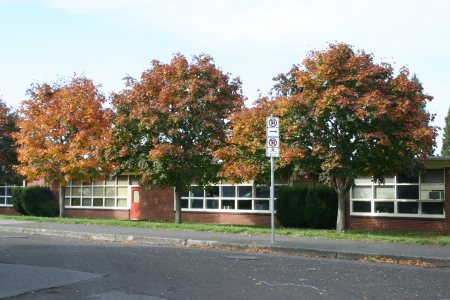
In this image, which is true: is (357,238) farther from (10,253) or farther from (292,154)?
(10,253)

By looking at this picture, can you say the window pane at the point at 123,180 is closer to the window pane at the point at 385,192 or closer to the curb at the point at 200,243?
the curb at the point at 200,243

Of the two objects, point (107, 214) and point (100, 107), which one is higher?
point (100, 107)

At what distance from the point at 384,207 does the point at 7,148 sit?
25840 mm

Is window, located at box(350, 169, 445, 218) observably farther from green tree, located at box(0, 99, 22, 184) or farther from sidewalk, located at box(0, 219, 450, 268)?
green tree, located at box(0, 99, 22, 184)

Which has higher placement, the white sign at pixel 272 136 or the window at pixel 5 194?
the white sign at pixel 272 136

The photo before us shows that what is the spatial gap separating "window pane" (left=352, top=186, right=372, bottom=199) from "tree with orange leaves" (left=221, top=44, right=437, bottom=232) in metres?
5.25

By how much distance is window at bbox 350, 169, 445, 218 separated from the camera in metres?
22.6

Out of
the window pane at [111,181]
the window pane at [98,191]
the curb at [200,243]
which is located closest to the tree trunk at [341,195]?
the curb at [200,243]

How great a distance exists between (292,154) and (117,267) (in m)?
9.46

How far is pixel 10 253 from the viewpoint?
39.2ft

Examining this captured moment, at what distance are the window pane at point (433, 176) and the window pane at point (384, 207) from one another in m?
1.89

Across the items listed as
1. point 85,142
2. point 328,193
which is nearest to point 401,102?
point 328,193

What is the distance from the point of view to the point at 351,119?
669 inches

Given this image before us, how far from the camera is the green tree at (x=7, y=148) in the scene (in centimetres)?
3550
